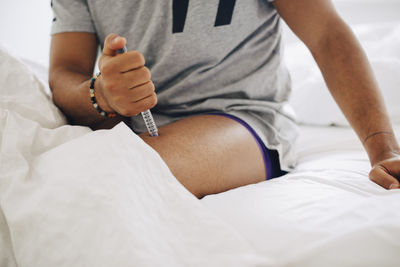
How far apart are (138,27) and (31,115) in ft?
1.11

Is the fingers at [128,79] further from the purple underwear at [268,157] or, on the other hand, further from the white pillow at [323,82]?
the white pillow at [323,82]

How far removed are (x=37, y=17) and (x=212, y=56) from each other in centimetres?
124

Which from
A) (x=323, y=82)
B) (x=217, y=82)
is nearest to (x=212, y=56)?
(x=217, y=82)

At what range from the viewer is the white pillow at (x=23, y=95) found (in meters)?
0.53

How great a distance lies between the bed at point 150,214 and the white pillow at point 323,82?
0.48m

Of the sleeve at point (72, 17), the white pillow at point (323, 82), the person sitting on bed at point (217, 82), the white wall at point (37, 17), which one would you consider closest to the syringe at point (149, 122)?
the person sitting on bed at point (217, 82)

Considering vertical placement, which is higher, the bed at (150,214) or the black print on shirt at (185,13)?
the black print on shirt at (185,13)

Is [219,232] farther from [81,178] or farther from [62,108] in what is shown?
[62,108]

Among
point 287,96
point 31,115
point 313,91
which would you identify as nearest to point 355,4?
point 313,91

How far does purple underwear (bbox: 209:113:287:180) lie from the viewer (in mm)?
615

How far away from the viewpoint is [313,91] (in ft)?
3.32

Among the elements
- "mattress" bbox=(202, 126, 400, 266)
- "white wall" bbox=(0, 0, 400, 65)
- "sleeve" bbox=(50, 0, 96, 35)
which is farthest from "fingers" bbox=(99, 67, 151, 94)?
"white wall" bbox=(0, 0, 400, 65)

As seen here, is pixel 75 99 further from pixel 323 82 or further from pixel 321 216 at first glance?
pixel 323 82

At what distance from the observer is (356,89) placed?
575 mm
